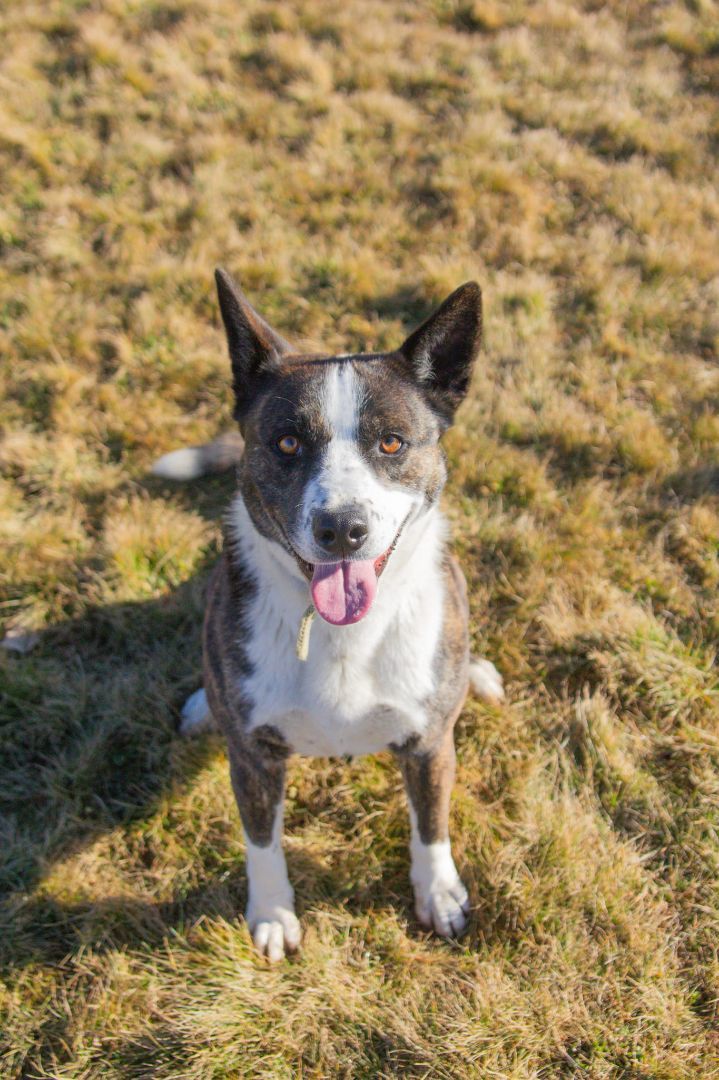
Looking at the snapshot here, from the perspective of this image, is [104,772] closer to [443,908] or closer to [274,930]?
[274,930]

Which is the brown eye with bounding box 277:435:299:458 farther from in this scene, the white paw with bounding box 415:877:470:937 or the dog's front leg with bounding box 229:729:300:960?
the white paw with bounding box 415:877:470:937

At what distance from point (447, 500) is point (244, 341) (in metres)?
1.93

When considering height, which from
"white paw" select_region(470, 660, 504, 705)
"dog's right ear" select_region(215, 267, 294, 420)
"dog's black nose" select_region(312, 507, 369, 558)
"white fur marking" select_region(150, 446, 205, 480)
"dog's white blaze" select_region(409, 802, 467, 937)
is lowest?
"dog's white blaze" select_region(409, 802, 467, 937)

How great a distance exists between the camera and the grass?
2.88 m

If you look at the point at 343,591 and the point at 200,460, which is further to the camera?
the point at 200,460

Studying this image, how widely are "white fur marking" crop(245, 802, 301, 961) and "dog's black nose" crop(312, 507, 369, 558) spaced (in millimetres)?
1227

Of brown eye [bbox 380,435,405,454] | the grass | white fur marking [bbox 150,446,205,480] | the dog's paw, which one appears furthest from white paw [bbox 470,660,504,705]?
white fur marking [bbox 150,446,205,480]

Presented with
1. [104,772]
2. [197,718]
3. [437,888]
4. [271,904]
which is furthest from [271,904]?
[104,772]

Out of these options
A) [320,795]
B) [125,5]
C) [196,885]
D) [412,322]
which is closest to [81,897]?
[196,885]

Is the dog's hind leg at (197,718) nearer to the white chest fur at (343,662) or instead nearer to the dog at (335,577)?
the dog at (335,577)

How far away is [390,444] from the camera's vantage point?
8.46ft

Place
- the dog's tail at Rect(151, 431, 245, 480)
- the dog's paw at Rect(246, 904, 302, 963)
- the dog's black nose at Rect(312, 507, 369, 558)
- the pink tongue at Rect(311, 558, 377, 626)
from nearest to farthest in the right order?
1. the dog's black nose at Rect(312, 507, 369, 558)
2. the pink tongue at Rect(311, 558, 377, 626)
3. the dog's paw at Rect(246, 904, 302, 963)
4. the dog's tail at Rect(151, 431, 245, 480)

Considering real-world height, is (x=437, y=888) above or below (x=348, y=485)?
below

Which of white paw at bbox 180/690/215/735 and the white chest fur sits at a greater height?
the white chest fur
